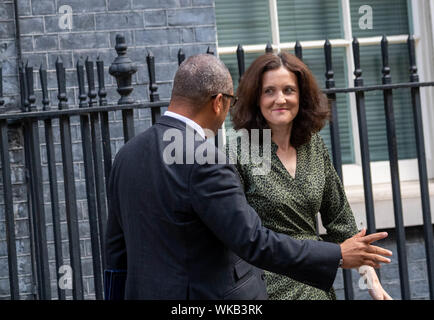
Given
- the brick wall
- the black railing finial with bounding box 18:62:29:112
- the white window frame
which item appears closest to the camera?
the black railing finial with bounding box 18:62:29:112

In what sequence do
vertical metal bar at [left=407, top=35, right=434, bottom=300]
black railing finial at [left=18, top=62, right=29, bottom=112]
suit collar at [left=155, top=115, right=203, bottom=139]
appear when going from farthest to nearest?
black railing finial at [left=18, top=62, right=29, bottom=112] → vertical metal bar at [left=407, top=35, right=434, bottom=300] → suit collar at [left=155, top=115, right=203, bottom=139]

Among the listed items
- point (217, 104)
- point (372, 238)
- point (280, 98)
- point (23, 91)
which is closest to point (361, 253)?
point (372, 238)

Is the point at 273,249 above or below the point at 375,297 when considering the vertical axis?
above

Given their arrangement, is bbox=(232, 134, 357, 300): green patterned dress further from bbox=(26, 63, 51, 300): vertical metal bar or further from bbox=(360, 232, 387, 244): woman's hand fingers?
bbox=(26, 63, 51, 300): vertical metal bar

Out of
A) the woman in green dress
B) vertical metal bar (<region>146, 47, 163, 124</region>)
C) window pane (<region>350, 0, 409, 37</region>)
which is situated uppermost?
window pane (<region>350, 0, 409, 37</region>)

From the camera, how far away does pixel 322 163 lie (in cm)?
354

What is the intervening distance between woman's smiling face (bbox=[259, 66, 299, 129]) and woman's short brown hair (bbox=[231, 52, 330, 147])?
2cm

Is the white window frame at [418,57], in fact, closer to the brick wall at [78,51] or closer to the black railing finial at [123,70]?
the brick wall at [78,51]

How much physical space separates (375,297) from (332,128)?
1.06 meters

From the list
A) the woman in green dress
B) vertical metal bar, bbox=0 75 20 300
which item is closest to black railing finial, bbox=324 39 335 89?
the woman in green dress

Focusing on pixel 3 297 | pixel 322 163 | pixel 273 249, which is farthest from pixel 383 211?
pixel 273 249

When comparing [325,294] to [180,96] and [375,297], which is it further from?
[180,96]

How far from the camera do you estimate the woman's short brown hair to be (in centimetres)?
350
